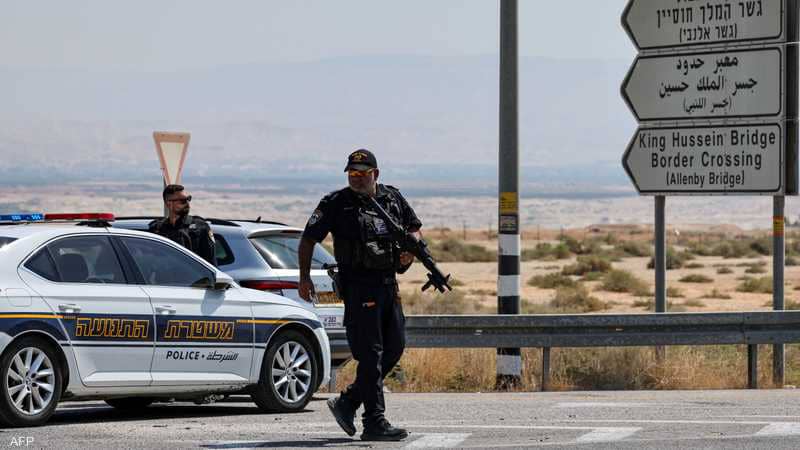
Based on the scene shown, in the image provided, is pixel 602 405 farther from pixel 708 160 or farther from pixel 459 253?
pixel 459 253

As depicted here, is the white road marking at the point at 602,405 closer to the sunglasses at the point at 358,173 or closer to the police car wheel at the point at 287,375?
the police car wheel at the point at 287,375

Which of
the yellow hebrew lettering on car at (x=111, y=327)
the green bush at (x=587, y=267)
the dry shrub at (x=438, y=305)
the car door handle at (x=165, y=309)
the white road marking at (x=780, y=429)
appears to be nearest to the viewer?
the white road marking at (x=780, y=429)

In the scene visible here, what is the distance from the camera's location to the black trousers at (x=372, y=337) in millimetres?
10352

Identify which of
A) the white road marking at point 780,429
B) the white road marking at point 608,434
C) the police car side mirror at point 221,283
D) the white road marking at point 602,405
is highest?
the police car side mirror at point 221,283

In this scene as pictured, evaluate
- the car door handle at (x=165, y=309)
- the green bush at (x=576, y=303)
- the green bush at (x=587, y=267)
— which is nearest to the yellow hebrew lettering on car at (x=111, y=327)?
the car door handle at (x=165, y=309)

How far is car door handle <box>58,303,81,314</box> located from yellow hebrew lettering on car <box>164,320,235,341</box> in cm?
84

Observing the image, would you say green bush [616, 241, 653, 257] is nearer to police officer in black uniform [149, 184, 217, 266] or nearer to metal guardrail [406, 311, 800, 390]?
metal guardrail [406, 311, 800, 390]

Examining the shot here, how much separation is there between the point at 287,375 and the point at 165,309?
1.31 m

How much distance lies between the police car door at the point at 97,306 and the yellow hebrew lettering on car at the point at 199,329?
21 centimetres

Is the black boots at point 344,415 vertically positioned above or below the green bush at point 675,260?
below

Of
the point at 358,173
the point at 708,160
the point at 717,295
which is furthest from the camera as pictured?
the point at 717,295

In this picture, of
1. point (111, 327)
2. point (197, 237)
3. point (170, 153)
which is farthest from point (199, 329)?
point (170, 153)

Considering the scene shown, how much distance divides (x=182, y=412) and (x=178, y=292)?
1.33 m

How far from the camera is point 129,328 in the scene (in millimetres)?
11625
